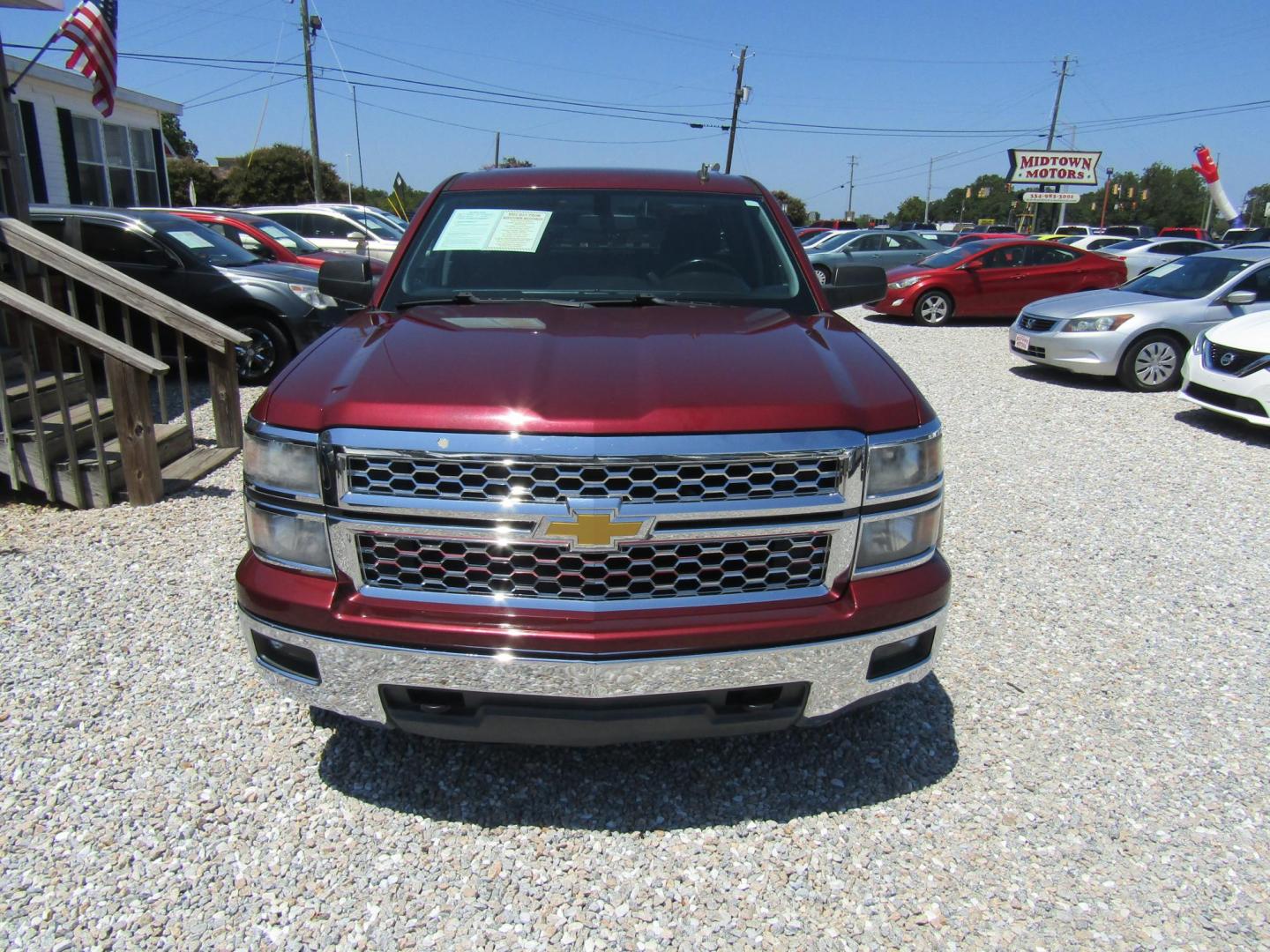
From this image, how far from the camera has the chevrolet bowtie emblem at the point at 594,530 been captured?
210 centimetres

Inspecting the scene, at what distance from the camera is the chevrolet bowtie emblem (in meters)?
2.10

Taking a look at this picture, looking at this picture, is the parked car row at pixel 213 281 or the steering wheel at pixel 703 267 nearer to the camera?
the steering wheel at pixel 703 267

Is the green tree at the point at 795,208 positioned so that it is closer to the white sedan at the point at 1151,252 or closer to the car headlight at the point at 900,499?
the white sedan at the point at 1151,252

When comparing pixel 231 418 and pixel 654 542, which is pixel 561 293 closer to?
pixel 654 542

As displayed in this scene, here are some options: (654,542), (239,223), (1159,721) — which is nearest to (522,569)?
(654,542)

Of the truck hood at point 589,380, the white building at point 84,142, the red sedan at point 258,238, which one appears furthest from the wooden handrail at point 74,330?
the white building at point 84,142

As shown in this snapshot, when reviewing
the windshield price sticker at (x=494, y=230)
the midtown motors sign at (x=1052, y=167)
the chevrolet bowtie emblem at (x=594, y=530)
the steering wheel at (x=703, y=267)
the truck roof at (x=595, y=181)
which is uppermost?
the midtown motors sign at (x=1052, y=167)

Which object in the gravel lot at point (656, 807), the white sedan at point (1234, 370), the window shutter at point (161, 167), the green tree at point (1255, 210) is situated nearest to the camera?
the gravel lot at point (656, 807)

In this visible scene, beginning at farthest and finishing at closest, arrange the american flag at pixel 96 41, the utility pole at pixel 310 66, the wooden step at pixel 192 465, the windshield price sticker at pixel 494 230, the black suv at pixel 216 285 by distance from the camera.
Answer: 1. the utility pole at pixel 310 66
2. the american flag at pixel 96 41
3. the black suv at pixel 216 285
4. the wooden step at pixel 192 465
5. the windshield price sticker at pixel 494 230

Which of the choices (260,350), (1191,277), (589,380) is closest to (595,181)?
(589,380)

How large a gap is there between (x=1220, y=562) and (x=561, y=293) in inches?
154

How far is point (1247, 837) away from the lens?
2.53m

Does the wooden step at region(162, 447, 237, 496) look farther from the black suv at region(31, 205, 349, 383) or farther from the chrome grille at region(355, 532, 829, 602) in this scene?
the chrome grille at region(355, 532, 829, 602)

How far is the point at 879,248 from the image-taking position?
65.4 feet
